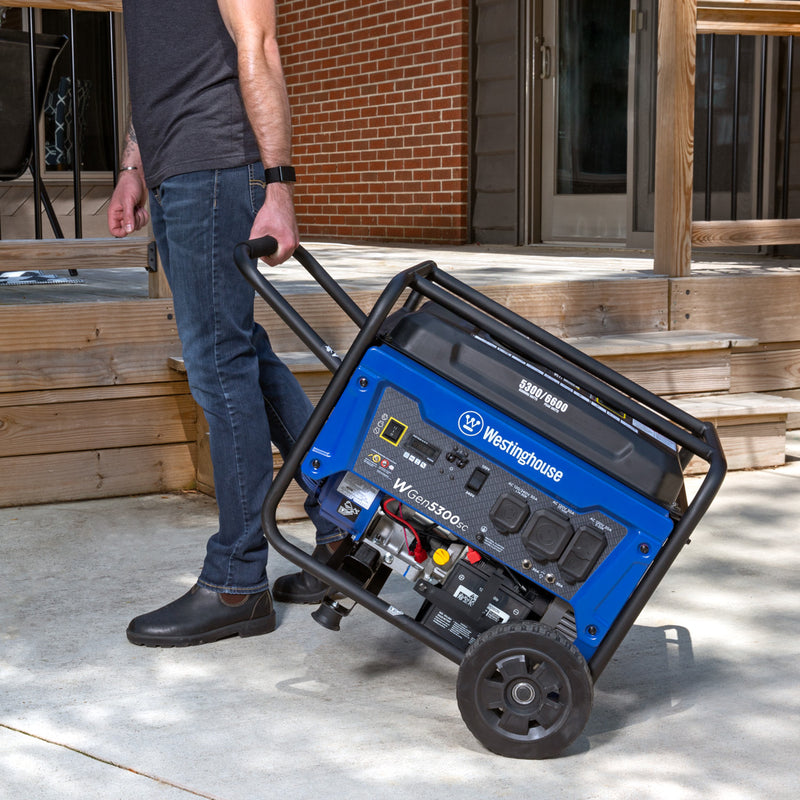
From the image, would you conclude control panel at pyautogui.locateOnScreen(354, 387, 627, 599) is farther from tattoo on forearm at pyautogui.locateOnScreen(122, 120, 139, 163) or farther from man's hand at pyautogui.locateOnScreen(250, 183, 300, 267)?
tattoo on forearm at pyautogui.locateOnScreen(122, 120, 139, 163)

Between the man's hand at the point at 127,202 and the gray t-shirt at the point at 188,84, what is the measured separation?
0.89ft

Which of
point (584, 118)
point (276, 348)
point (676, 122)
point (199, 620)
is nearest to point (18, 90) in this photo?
point (276, 348)

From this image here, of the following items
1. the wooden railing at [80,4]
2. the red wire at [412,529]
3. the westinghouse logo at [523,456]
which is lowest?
the red wire at [412,529]

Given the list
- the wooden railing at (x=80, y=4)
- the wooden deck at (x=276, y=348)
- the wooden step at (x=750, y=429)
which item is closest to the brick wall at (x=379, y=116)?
the wooden deck at (x=276, y=348)

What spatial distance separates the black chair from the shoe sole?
246 centimetres

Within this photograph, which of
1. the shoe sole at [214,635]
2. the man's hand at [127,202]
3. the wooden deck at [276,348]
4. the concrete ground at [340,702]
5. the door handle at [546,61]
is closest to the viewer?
the concrete ground at [340,702]

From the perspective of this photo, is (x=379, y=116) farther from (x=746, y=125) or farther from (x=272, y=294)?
(x=272, y=294)

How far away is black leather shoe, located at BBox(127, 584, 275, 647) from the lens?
2471 mm

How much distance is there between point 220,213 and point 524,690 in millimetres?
1076

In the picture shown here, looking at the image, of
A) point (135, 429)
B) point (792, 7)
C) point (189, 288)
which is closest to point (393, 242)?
point (792, 7)

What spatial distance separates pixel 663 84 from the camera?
4152 mm

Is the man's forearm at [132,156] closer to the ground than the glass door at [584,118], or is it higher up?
closer to the ground

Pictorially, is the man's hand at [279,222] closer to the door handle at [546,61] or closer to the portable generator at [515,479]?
the portable generator at [515,479]

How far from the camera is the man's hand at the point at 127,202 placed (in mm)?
2621
